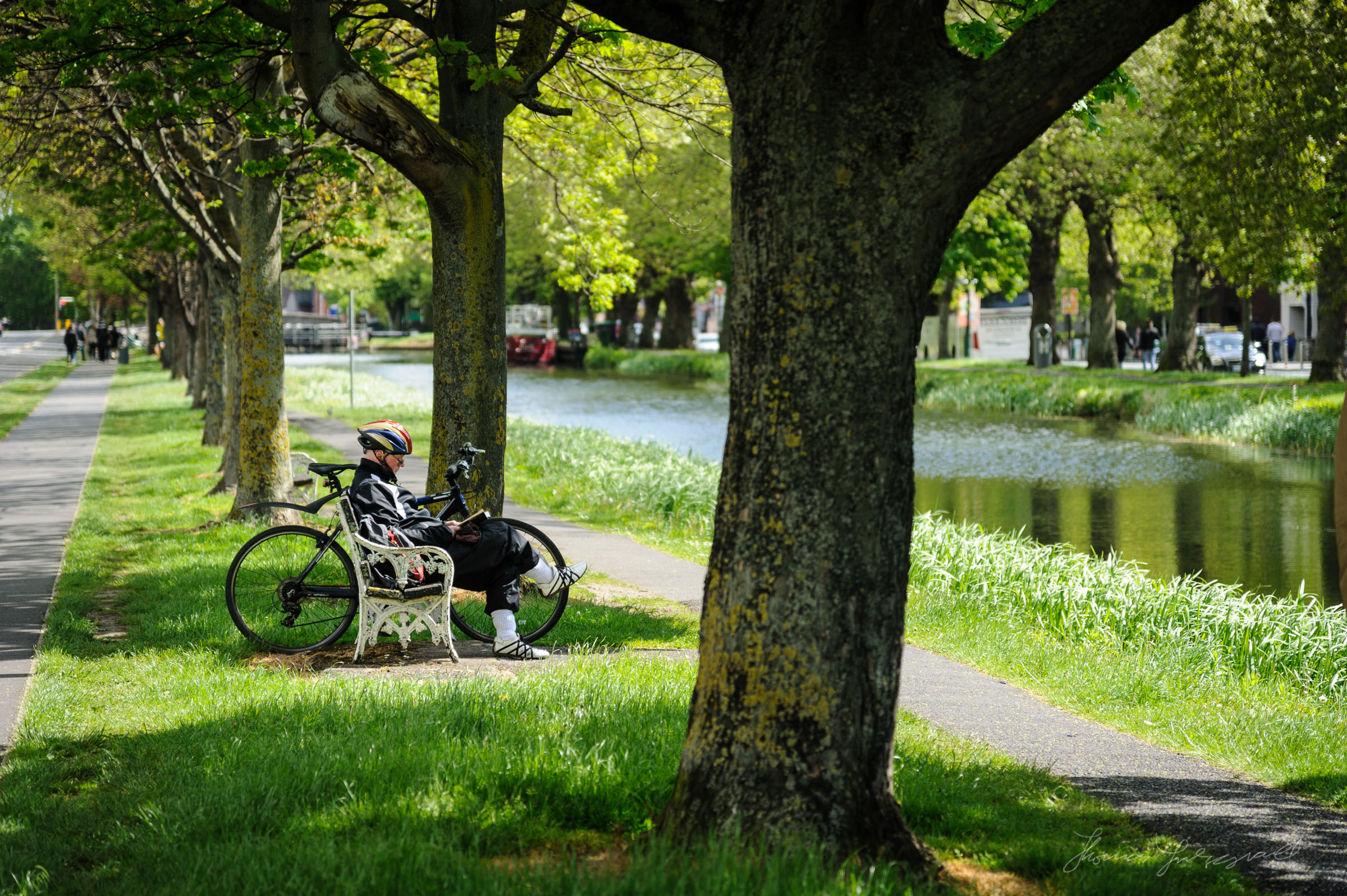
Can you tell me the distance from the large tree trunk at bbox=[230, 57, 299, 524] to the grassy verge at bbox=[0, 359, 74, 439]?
1336 centimetres

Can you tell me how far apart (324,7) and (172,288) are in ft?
96.8

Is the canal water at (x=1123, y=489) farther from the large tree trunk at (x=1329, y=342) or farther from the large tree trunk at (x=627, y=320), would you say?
the large tree trunk at (x=627, y=320)

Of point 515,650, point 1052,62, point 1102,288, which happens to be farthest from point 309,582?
point 1102,288

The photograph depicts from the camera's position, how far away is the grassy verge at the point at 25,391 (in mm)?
27094

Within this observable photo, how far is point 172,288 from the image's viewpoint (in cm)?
3484

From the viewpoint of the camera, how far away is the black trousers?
705cm

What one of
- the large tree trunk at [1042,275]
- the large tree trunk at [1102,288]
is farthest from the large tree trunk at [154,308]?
the large tree trunk at [1102,288]

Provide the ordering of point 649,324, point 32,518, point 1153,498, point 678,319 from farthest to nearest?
point 649,324 < point 678,319 < point 1153,498 < point 32,518

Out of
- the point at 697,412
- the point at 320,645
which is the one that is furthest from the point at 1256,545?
Answer: the point at 697,412

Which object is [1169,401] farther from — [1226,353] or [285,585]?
[285,585]

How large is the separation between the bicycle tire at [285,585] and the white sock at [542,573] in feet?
3.28

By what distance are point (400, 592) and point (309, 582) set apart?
3.02 ft

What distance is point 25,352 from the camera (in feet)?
231

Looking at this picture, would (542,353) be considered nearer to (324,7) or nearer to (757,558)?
(324,7)
